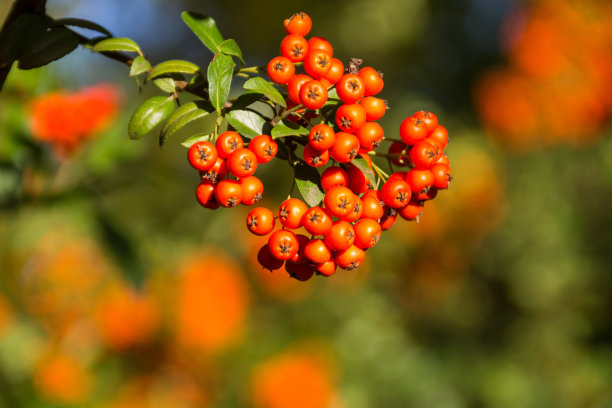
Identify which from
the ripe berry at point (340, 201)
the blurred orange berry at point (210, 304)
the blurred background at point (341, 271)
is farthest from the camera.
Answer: the blurred orange berry at point (210, 304)

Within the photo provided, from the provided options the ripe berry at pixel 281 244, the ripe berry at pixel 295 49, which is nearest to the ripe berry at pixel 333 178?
the ripe berry at pixel 281 244

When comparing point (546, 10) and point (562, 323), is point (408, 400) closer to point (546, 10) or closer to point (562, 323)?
point (562, 323)

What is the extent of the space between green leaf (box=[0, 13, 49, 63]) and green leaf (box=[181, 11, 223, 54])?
273mm

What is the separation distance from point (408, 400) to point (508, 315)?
6.61ft

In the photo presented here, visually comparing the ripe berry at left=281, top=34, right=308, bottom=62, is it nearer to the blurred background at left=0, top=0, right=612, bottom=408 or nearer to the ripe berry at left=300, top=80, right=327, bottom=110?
the ripe berry at left=300, top=80, right=327, bottom=110

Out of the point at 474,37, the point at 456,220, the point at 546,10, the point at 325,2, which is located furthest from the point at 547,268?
the point at 474,37

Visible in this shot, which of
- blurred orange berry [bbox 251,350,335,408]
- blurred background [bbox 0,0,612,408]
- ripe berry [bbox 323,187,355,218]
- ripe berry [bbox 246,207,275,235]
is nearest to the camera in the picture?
ripe berry [bbox 323,187,355,218]

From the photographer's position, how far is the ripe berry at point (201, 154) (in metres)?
0.92

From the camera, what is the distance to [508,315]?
5.97 metres

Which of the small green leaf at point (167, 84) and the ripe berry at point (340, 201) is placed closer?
the ripe berry at point (340, 201)

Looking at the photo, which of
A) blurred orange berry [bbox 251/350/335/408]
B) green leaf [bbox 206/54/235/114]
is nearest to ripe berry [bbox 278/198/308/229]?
green leaf [bbox 206/54/235/114]

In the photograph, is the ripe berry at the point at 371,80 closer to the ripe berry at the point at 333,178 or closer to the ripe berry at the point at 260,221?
the ripe berry at the point at 333,178

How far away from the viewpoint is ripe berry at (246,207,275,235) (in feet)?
3.39

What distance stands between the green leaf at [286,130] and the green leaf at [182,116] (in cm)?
14
